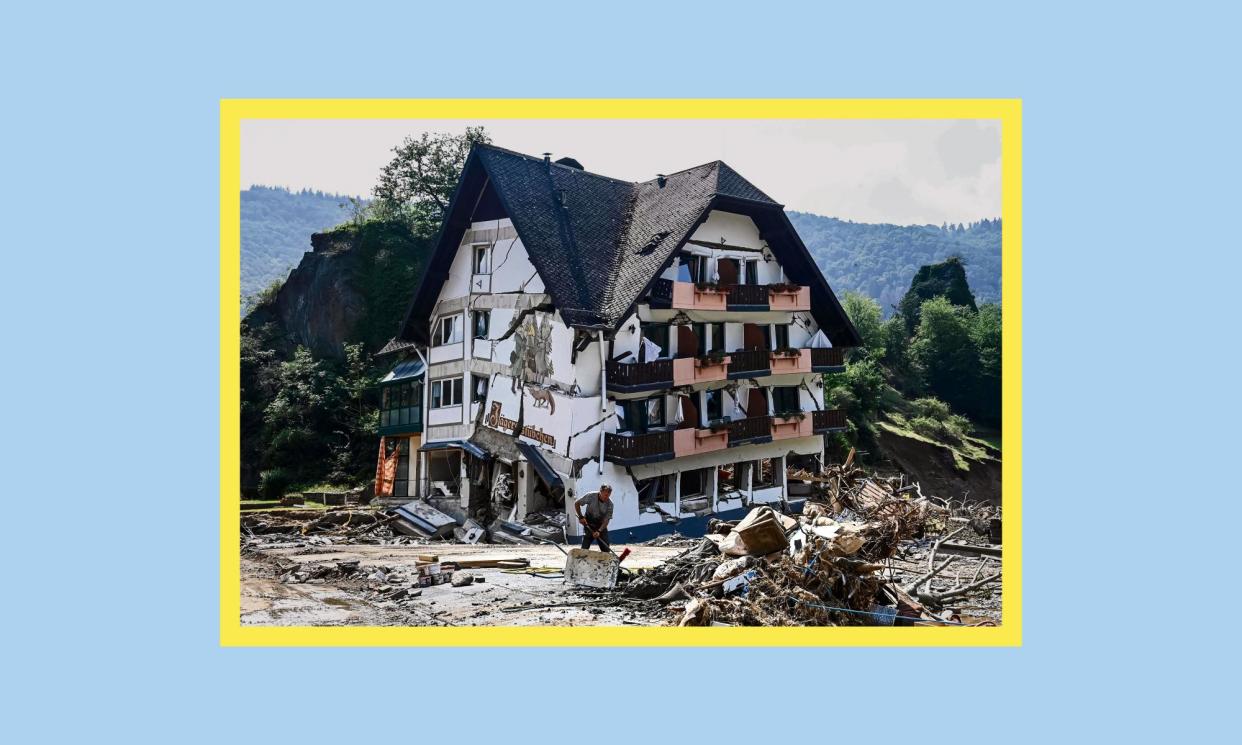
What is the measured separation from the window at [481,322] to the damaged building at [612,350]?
0.04 metres

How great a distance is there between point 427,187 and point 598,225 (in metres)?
10.4

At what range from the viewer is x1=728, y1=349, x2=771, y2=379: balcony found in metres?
21.6

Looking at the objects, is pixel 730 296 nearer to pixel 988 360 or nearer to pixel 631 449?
pixel 631 449

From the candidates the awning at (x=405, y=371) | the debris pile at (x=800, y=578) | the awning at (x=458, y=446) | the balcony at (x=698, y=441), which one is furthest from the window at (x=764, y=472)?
the debris pile at (x=800, y=578)

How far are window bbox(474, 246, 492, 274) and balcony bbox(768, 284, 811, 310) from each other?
17.8ft

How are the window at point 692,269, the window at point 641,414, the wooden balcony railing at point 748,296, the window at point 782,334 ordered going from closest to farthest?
the window at point 641,414 → the window at point 692,269 → the wooden balcony railing at point 748,296 → the window at point 782,334

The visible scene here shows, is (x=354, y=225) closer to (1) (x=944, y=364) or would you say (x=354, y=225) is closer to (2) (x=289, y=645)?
(1) (x=944, y=364)

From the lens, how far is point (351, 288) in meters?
27.2

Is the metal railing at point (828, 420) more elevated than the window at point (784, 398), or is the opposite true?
the window at point (784, 398)

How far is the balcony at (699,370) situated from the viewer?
20.6m

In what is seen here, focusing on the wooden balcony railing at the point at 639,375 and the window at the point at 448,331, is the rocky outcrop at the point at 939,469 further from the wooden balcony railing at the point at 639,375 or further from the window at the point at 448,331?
the window at the point at 448,331

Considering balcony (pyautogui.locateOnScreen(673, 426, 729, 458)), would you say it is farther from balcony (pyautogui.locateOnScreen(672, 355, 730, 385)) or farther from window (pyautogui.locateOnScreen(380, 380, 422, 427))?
window (pyautogui.locateOnScreen(380, 380, 422, 427))

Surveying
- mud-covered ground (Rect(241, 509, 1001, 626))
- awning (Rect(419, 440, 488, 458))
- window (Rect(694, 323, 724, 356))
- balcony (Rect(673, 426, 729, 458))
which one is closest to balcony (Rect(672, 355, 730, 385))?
window (Rect(694, 323, 724, 356))

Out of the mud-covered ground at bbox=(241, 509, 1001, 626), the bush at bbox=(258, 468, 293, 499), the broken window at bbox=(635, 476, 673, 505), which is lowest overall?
the mud-covered ground at bbox=(241, 509, 1001, 626)
